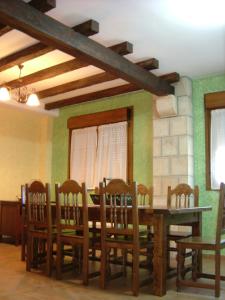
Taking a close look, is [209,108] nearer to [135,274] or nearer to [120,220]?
[120,220]

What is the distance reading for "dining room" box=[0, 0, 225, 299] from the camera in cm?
311

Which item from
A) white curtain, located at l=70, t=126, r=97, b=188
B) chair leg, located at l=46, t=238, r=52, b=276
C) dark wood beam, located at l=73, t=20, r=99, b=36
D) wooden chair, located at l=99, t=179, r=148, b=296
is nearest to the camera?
wooden chair, located at l=99, t=179, r=148, b=296

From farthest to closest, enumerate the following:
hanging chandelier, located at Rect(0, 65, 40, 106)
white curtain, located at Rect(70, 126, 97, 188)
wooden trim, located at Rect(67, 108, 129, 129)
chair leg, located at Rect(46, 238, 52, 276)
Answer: white curtain, located at Rect(70, 126, 97, 188)
wooden trim, located at Rect(67, 108, 129, 129)
hanging chandelier, located at Rect(0, 65, 40, 106)
chair leg, located at Rect(46, 238, 52, 276)

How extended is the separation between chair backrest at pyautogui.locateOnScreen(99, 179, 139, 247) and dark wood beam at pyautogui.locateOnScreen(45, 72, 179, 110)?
2425 mm

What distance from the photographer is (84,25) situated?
11.4 feet

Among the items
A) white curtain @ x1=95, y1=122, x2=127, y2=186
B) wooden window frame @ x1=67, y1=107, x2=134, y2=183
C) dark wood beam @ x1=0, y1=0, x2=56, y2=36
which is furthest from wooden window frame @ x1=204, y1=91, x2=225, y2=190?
dark wood beam @ x1=0, y1=0, x2=56, y2=36

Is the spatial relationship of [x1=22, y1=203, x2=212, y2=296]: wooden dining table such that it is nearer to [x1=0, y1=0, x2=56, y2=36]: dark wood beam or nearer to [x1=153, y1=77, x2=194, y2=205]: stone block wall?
[x1=153, y1=77, x2=194, y2=205]: stone block wall

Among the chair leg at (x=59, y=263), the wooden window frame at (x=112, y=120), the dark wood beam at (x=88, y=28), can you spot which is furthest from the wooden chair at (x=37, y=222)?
the wooden window frame at (x=112, y=120)

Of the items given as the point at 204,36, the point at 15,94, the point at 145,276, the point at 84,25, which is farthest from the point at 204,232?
the point at 15,94

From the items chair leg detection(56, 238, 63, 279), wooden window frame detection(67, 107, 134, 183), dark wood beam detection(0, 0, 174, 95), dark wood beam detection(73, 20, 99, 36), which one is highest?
dark wood beam detection(73, 20, 99, 36)

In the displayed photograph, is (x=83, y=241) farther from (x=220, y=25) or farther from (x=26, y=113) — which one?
(x=26, y=113)

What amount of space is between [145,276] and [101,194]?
3.68ft

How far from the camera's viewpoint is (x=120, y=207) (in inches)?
123

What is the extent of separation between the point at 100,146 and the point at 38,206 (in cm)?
249
